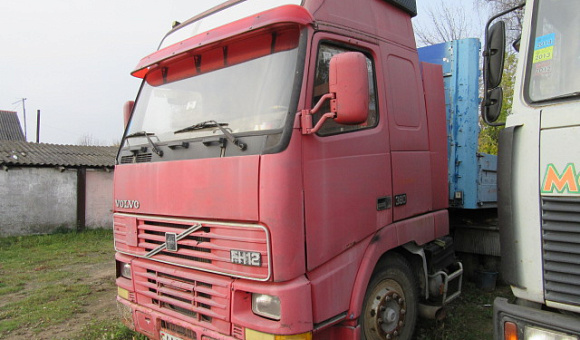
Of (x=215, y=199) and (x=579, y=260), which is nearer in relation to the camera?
(x=579, y=260)

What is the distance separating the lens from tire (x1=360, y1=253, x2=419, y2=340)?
9.73ft

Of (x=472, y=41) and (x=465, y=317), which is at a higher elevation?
(x=472, y=41)

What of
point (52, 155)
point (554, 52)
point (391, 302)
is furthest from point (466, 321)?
point (52, 155)

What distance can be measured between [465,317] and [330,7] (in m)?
3.62

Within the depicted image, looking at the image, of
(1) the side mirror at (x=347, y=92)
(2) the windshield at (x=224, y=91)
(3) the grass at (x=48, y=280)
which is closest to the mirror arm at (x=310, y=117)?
(1) the side mirror at (x=347, y=92)

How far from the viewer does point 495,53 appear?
257cm

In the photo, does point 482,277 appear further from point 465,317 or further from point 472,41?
point 472,41

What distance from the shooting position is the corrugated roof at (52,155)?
11.6 metres

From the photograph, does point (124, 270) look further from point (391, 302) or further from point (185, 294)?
point (391, 302)

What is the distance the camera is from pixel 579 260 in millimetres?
1896

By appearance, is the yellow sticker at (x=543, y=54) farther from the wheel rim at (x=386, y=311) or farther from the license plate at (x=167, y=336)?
the license plate at (x=167, y=336)

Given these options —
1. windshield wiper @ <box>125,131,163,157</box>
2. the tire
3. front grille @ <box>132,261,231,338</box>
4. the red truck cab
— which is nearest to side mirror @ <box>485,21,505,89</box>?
the red truck cab

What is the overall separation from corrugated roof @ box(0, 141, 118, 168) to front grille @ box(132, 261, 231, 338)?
10691mm

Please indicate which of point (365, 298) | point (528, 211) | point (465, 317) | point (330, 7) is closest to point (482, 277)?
point (465, 317)
